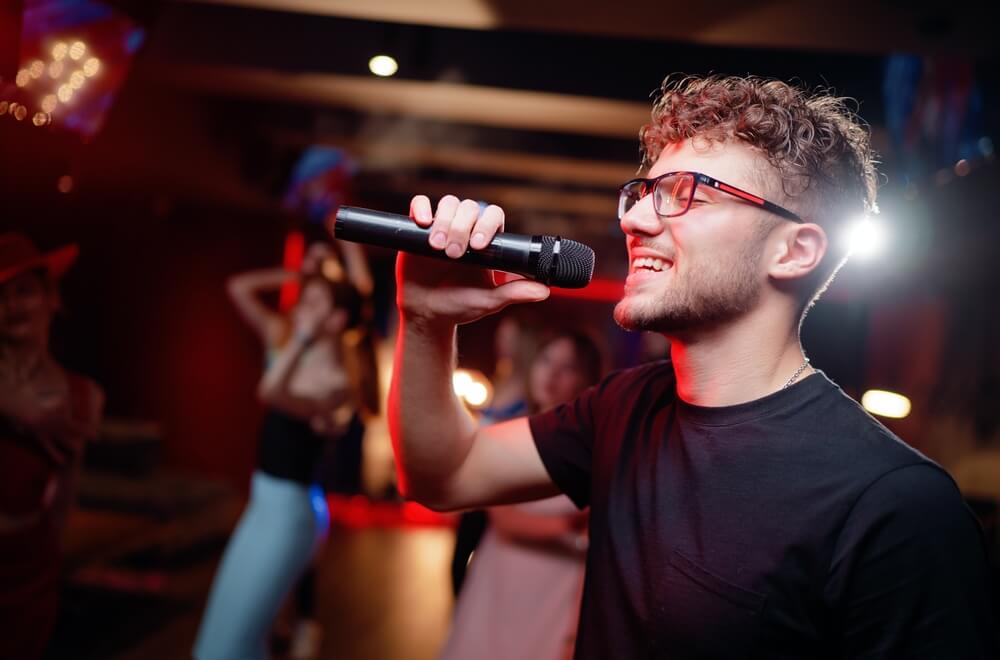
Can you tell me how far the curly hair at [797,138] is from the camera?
4.28 ft

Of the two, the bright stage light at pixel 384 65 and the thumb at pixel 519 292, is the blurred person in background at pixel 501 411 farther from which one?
the thumb at pixel 519 292

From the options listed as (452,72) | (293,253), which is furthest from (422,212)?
(293,253)

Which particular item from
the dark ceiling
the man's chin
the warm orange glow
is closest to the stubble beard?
the man's chin

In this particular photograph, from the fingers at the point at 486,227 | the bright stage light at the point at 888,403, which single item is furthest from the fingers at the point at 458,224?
the bright stage light at the point at 888,403

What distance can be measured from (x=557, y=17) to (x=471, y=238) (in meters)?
2.04

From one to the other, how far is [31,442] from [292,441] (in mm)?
1320

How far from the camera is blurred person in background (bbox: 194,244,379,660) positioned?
302 cm

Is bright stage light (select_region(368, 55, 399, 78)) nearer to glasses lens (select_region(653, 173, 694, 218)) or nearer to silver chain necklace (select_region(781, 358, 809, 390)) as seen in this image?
glasses lens (select_region(653, 173, 694, 218))

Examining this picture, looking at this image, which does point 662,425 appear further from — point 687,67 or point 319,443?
point 687,67

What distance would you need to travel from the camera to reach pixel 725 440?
1.22m

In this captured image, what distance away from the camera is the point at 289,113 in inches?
231

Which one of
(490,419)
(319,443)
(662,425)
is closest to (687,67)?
(490,419)

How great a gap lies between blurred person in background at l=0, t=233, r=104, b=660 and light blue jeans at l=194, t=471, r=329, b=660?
788 millimetres

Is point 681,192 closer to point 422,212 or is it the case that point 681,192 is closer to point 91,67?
point 422,212
